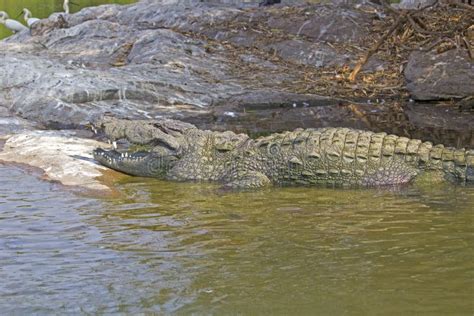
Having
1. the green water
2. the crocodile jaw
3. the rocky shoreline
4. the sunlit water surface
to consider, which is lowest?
the sunlit water surface

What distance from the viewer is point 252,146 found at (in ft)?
23.0

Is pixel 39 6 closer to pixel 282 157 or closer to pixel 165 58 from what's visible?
pixel 165 58

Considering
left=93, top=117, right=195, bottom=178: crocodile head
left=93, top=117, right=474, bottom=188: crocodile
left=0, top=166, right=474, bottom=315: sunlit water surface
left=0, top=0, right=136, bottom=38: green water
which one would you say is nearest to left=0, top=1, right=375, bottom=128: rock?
left=93, top=117, right=195, bottom=178: crocodile head

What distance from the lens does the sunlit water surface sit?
3.75m

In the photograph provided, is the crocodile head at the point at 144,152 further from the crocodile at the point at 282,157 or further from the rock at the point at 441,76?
the rock at the point at 441,76

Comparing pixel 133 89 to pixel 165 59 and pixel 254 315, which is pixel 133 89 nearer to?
pixel 165 59

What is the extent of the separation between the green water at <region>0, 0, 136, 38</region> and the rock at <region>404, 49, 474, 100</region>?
17.8m

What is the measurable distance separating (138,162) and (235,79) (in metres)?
4.69

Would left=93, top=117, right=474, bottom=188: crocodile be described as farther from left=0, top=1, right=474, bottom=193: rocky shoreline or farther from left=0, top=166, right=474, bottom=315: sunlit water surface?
left=0, top=1, right=474, bottom=193: rocky shoreline

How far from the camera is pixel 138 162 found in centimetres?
712

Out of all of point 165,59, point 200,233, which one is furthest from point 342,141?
point 165,59

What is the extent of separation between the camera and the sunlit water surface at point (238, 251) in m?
Result: 3.75

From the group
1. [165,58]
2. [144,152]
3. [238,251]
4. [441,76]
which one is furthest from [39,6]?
[238,251]

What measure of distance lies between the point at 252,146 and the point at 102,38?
27.0ft
